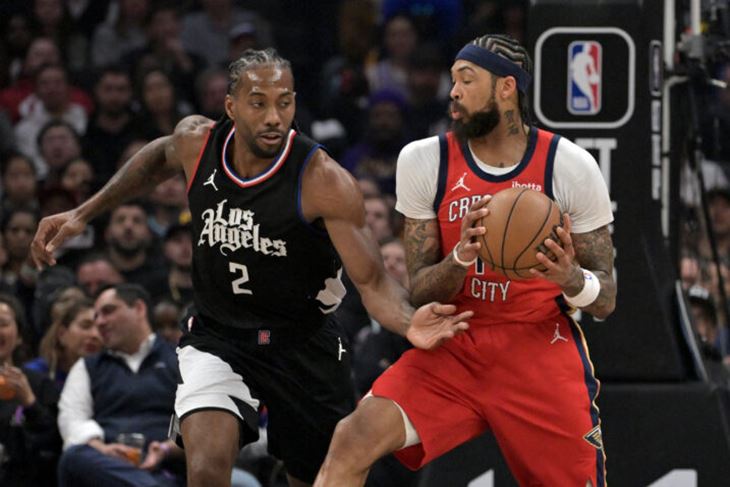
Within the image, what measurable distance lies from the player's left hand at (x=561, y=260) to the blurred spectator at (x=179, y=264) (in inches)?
184

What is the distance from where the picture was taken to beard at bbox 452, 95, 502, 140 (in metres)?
5.46

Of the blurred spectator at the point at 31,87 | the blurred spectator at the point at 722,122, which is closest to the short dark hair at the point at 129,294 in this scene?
the blurred spectator at the point at 31,87

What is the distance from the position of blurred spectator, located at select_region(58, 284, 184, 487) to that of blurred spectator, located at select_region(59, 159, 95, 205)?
2.66m

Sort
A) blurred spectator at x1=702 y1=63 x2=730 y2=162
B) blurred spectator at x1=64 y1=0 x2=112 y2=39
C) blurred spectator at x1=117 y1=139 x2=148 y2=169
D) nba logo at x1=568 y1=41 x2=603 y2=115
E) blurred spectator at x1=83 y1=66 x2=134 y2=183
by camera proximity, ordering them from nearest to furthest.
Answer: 1. nba logo at x1=568 y1=41 x2=603 y2=115
2. blurred spectator at x1=117 y1=139 x2=148 y2=169
3. blurred spectator at x1=702 y1=63 x2=730 y2=162
4. blurred spectator at x1=83 y1=66 x2=134 y2=183
5. blurred spectator at x1=64 y1=0 x2=112 y2=39

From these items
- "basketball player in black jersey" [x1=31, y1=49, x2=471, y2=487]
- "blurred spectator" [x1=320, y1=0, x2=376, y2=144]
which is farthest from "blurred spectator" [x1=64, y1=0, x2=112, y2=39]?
"basketball player in black jersey" [x1=31, y1=49, x2=471, y2=487]

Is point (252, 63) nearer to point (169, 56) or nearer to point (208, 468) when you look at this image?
point (208, 468)

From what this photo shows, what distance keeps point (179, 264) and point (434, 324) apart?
4789mm

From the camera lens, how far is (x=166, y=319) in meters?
9.24

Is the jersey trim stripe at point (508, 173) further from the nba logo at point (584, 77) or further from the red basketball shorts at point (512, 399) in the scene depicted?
the nba logo at point (584, 77)

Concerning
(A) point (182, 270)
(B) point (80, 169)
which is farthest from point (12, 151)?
(A) point (182, 270)

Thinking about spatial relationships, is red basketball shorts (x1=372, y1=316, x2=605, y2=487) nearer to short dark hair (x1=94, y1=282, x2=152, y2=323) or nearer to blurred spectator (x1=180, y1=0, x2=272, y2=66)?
short dark hair (x1=94, y1=282, x2=152, y2=323)

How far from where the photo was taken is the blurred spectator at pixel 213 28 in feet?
43.3

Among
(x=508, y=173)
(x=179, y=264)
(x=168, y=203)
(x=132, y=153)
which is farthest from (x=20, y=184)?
(x=508, y=173)

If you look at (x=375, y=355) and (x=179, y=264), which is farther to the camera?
(x=179, y=264)
